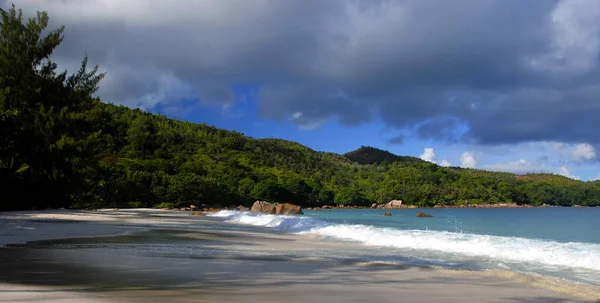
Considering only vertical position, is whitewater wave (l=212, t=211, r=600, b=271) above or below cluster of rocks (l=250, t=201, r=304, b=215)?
below

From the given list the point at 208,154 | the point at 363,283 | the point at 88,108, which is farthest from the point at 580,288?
the point at 208,154

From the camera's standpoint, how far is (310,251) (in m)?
14.8

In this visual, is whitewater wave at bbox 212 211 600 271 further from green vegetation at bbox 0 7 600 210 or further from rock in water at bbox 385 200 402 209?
rock in water at bbox 385 200 402 209

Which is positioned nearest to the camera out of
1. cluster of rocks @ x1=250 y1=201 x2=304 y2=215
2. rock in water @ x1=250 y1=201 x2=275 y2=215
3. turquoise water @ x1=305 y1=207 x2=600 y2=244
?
turquoise water @ x1=305 y1=207 x2=600 y2=244

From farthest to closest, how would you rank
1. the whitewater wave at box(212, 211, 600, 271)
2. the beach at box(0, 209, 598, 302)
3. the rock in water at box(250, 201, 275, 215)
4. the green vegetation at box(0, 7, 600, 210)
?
the rock in water at box(250, 201, 275, 215)
the green vegetation at box(0, 7, 600, 210)
the whitewater wave at box(212, 211, 600, 271)
the beach at box(0, 209, 598, 302)

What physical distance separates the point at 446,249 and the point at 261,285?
10.6m

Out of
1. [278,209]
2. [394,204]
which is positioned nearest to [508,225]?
[278,209]

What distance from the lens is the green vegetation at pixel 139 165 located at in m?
36.1

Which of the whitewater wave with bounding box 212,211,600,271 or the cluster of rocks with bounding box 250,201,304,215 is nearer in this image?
the whitewater wave with bounding box 212,211,600,271

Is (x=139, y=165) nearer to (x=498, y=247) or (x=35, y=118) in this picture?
(x=35, y=118)

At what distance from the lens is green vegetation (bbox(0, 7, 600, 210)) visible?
36.1m

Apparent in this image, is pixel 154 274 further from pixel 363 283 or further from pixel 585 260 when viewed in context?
pixel 585 260

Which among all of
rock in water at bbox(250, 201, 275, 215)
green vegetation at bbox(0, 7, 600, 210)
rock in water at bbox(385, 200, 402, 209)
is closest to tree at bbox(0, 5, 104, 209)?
green vegetation at bbox(0, 7, 600, 210)

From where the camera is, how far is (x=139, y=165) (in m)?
84.6
